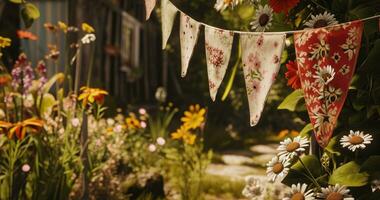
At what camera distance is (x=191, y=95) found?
10.6m

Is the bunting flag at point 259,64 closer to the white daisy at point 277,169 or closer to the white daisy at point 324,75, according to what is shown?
the white daisy at point 324,75

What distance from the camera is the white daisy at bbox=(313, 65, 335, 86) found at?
2.23m

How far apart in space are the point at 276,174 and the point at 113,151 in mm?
2431

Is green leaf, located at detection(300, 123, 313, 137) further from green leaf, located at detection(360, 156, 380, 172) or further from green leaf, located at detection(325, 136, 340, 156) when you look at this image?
green leaf, located at detection(360, 156, 380, 172)

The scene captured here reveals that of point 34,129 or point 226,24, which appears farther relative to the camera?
point 226,24

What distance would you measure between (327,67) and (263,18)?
69cm

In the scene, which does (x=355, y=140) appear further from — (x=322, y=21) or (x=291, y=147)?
(x=322, y=21)

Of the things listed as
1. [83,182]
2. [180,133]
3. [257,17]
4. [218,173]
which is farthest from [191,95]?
[257,17]

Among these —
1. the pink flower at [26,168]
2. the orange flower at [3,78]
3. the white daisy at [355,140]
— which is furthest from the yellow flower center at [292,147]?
the orange flower at [3,78]

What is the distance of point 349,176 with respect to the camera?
8.24 feet

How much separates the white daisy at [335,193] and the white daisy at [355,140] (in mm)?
165

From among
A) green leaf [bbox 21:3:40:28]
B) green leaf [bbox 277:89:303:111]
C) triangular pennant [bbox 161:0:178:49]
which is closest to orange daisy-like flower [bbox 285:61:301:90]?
green leaf [bbox 277:89:303:111]

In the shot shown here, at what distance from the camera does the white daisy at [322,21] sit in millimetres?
2586

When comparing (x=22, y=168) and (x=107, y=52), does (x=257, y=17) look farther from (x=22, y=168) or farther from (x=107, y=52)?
(x=107, y=52)
